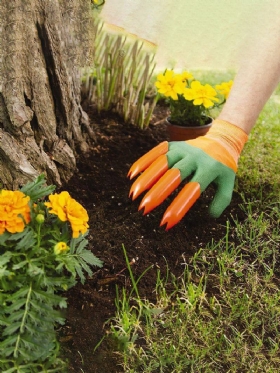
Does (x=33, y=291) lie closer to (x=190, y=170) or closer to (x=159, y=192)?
(x=159, y=192)

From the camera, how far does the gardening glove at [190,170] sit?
6.11 feet

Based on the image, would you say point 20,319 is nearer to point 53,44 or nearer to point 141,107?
point 53,44

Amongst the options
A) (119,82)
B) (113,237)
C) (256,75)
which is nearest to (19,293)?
(113,237)

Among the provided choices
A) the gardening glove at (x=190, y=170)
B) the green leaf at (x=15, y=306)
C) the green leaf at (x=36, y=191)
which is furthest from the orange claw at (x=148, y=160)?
the green leaf at (x=15, y=306)

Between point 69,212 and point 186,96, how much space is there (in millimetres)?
1105

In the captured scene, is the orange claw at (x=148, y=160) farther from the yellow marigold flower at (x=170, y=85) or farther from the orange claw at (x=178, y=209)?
the yellow marigold flower at (x=170, y=85)

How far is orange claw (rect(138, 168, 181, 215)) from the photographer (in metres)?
1.86

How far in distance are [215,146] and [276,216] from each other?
39cm

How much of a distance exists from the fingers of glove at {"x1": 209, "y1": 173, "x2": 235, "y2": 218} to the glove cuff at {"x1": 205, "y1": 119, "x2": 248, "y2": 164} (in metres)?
0.15

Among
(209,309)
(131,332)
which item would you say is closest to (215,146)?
(209,309)

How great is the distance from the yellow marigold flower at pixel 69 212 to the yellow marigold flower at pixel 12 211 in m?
0.08

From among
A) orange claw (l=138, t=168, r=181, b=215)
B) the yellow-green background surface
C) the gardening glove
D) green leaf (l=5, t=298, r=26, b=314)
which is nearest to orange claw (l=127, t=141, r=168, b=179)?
the gardening glove

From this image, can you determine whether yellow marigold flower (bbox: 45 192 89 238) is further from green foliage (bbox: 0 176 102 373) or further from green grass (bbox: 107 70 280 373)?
green grass (bbox: 107 70 280 373)

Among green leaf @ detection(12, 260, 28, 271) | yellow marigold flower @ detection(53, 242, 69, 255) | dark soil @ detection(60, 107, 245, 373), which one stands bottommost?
dark soil @ detection(60, 107, 245, 373)
